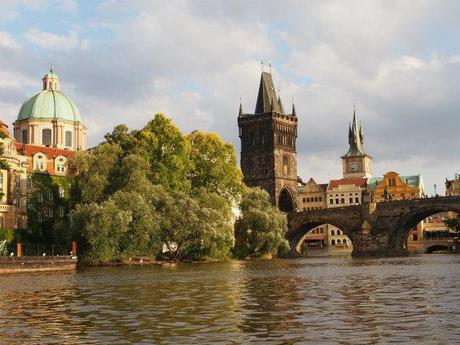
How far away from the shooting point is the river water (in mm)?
19469

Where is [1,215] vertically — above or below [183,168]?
below

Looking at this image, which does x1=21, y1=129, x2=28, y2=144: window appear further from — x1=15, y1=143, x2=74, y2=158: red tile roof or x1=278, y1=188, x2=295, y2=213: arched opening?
x1=278, y1=188, x2=295, y2=213: arched opening

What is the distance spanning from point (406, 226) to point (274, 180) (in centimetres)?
4363

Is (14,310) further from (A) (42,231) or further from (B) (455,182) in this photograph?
(B) (455,182)

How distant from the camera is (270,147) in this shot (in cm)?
15138

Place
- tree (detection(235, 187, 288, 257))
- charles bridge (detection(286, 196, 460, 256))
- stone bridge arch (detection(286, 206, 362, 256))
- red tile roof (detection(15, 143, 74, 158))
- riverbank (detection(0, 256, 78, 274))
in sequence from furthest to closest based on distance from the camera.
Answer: stone bridge arch (detection(286, 206, 362, 256)) → charles bridge (detection(286, 196, 460, 256)) → red tile roof (detection(15, 143, 74, 158)) → tree (detection(235, 187, 288, 257)) → riverbank (detection(0, 256, 78, 274))

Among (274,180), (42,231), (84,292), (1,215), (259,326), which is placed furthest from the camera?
(274,180)

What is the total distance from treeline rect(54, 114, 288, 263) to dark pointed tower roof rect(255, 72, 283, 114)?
199ft

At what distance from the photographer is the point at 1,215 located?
255 ft

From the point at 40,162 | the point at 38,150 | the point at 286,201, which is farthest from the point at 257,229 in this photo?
the point at 286,201

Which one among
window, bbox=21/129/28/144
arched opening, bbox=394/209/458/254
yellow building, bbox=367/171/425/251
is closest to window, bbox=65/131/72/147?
window, bbox=21/129/28/144

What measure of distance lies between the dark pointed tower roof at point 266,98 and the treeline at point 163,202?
60.6m

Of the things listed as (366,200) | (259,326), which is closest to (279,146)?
(366,200)

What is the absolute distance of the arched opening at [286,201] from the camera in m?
150
